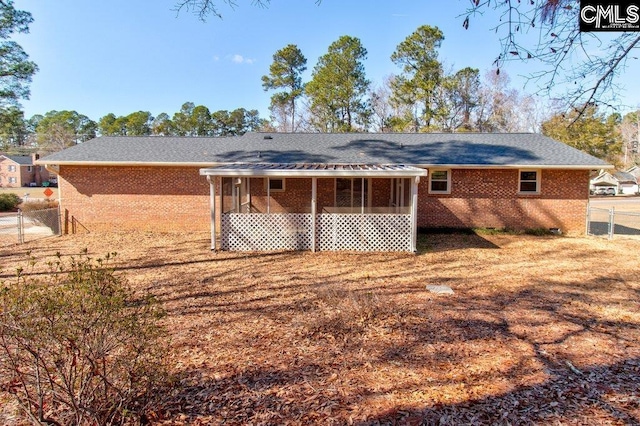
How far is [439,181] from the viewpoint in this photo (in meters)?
14.1

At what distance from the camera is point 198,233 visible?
45.5 ft

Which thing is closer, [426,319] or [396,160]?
[426,319]

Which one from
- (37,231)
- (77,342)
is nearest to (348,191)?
(77,342)

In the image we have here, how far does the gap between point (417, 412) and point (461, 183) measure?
466 inches

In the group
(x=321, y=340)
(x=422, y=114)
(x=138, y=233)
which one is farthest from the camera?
(x=422, y=114)

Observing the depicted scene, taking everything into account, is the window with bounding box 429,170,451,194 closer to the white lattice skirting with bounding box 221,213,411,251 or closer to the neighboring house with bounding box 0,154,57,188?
the white lattice skirting with bounding box 221,213,411,251

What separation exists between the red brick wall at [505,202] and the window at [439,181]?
157mm

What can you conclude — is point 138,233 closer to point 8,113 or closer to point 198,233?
point 198,233

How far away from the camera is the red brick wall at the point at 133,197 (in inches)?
545

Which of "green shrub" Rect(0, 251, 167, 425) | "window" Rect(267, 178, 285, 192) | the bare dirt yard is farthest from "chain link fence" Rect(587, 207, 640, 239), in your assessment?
"green shrub" Rect(0, 251, 167, 425)

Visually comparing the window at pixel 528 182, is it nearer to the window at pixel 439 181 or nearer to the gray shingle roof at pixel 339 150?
the gray shingle roof at pixel 339 150

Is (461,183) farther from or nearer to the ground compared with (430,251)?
farther from the ground

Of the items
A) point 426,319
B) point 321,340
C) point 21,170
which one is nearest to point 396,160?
point 426,319

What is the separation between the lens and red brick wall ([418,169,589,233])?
13.7m
